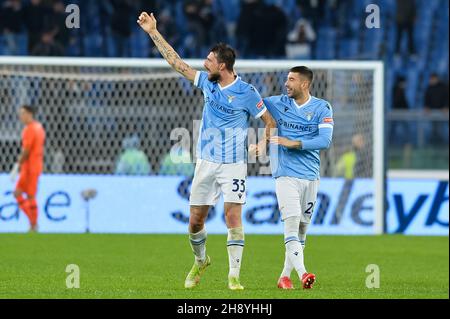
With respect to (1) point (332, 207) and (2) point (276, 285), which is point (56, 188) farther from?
(2) point (276, 285)

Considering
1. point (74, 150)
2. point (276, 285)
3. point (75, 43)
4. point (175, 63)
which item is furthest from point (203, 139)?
point (75, 43)

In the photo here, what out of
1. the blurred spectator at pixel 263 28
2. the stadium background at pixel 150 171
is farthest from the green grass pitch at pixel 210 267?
the blurred spectator at pixel 263 28

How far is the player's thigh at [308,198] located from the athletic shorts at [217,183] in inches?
22.9

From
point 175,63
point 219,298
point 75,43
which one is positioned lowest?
point 219,298

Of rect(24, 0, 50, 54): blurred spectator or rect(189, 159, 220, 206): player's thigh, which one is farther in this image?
rect(24, 0, 50, 54): blurred spectator

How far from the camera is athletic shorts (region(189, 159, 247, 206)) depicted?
30.5ft

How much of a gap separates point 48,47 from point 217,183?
13626mm

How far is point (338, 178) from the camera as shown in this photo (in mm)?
17953

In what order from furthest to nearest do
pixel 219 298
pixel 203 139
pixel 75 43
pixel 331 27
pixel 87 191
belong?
pixel 331 27 < pixel 75 43 < pixel 87 191 < pixel 203 139 < pixel 219 298

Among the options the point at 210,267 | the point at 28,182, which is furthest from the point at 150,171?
the point at 210,267

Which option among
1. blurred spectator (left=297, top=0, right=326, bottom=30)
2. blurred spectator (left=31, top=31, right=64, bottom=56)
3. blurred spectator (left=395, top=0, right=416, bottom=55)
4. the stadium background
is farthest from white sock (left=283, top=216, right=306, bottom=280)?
blurred spectator (left=297, top=0, right=326, bottom=30)

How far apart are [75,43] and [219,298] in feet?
52.8

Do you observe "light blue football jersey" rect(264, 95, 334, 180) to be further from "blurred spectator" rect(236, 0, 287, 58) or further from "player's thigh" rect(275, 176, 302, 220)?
"blurred spectator" rect(236, 0, 287, 58)

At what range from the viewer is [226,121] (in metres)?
9.40
